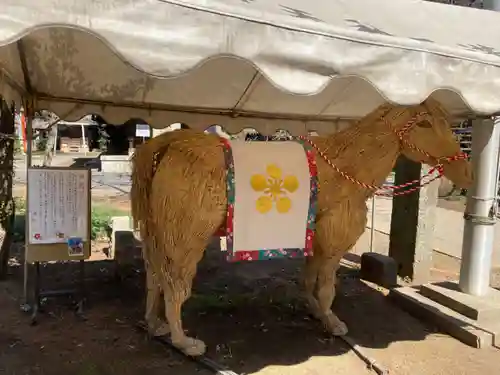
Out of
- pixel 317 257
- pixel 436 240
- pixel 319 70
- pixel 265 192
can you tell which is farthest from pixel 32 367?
pixel 436 240

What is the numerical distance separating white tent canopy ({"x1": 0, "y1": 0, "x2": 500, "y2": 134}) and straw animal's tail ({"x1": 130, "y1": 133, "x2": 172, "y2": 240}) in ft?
2.35

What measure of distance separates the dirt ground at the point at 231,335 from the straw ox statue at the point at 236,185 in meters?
0.31

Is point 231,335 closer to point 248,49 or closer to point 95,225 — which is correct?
point 248,49

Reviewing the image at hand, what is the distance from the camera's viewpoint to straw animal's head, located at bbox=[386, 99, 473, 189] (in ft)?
11.0

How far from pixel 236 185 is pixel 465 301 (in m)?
2.35

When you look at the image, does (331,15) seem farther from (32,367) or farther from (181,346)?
(32,367)

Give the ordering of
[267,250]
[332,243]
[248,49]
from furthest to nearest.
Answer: [332,243] < [267,250] < [248,49]

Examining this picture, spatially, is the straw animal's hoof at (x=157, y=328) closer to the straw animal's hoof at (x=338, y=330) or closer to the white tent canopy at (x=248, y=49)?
the straw animal's hoof at (x=338, y=330)

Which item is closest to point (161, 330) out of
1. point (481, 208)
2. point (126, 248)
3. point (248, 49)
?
point (126, 248)

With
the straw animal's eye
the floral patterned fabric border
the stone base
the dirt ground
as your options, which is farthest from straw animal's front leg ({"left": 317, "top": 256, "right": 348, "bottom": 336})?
the straw animal's eye

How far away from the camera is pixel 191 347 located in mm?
3305

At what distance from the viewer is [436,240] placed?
806 cm

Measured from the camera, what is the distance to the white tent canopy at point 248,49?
1950mm

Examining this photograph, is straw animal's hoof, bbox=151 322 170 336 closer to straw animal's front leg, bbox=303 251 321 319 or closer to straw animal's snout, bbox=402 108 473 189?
straw animal's front leg, bbox=303 251 321 319
